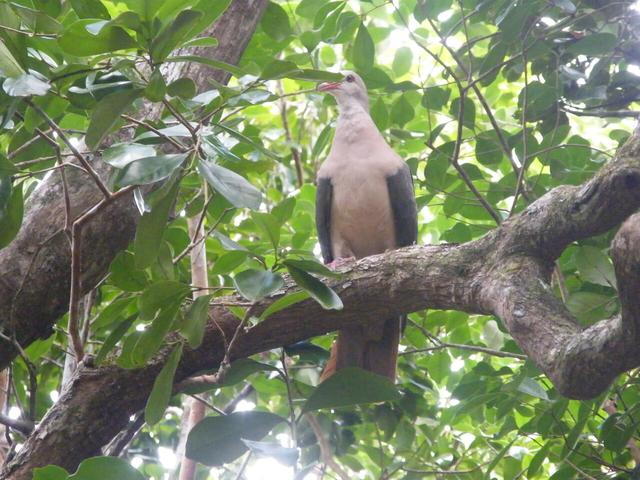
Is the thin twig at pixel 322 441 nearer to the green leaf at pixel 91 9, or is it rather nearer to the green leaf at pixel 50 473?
the green leaf at pixel 50 473

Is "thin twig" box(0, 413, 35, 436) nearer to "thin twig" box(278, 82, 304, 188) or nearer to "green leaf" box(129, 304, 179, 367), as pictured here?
"green leaf" box(129, 304, 179, 367)

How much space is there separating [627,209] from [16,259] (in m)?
1.77

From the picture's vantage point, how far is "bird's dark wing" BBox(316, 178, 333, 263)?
12.2ft

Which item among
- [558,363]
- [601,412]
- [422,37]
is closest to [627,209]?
[558,363]

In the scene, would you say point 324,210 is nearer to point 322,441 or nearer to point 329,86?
point 329,86

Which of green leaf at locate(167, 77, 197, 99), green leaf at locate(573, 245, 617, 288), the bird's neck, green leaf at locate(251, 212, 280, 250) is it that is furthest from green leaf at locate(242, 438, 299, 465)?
the bird's neck

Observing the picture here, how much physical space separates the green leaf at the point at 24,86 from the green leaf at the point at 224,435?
1.15 metres

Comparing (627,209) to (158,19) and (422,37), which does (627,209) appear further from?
(422,37)

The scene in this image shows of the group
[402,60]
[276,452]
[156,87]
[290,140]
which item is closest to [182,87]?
[156,87]

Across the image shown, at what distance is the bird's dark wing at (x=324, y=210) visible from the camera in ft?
12.2

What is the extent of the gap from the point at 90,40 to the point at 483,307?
124 cm

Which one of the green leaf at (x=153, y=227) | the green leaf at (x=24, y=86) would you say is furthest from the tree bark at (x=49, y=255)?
the green leaf at (x=24, y=86)

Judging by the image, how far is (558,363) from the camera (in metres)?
1.73

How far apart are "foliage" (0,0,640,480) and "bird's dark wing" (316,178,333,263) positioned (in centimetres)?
14
